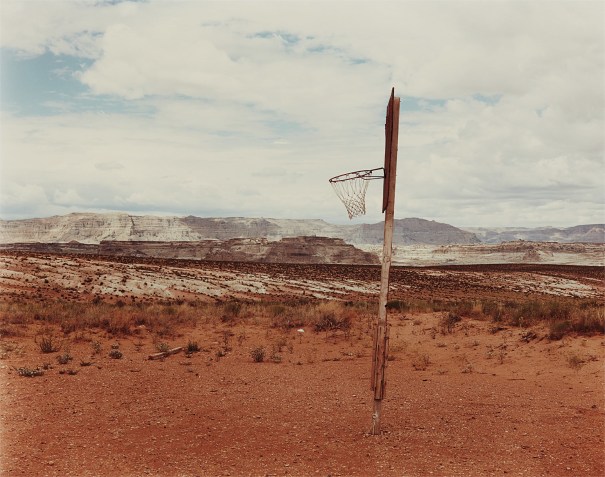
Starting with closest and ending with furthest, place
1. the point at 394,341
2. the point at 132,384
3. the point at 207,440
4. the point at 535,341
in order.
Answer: the point at 207,440 < the point at 132,384 < the point at 535,341 < the point at 394,341

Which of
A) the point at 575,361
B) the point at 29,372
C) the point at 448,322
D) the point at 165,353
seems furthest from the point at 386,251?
the point at 448,322

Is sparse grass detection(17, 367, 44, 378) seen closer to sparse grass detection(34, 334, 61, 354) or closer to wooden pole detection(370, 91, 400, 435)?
sparse grass detection(34, 334, 61, 354)

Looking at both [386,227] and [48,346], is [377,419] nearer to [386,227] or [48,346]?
[386,227]

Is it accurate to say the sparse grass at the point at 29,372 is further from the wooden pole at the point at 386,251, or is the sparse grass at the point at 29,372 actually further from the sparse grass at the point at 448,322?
the sparse grass at the point at 448,322

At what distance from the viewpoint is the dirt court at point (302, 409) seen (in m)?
7.06

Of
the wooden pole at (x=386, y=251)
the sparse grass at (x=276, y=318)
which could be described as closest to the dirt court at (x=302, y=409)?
the sparse grass at (x=276, y=318)

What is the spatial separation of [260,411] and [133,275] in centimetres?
3603

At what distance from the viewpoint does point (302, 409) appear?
31.6 feet

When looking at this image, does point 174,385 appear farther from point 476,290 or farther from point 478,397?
Result: point 476,290

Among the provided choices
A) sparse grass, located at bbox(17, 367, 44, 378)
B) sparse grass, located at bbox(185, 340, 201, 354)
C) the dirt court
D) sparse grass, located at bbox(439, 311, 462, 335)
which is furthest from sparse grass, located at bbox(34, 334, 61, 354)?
sparse grass, located at bbox(439, 311, 462, 335)

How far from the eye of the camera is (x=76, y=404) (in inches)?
369

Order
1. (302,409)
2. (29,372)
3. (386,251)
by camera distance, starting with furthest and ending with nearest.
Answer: (29,372) → (302,409) → (386,251)

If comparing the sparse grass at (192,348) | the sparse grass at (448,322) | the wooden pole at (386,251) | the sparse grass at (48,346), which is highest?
the wooden pole at (386,251)

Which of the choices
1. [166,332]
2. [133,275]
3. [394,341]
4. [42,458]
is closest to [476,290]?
[133,275]
